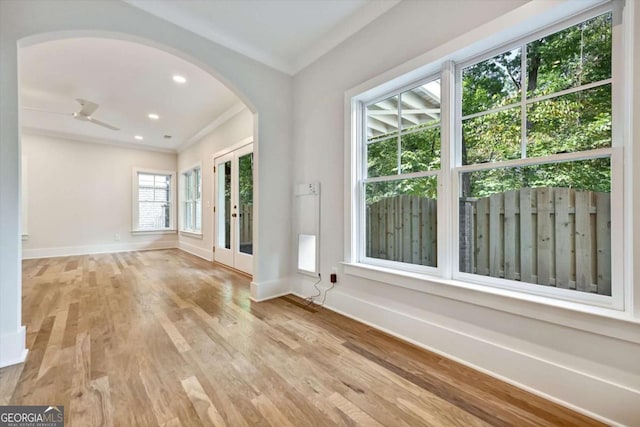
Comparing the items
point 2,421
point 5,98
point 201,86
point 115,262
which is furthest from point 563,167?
point 115,262

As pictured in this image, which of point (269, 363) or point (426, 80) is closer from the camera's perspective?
point (269, 363)

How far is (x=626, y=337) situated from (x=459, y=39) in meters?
1.91

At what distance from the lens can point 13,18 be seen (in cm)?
168

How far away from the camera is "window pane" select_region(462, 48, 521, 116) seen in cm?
169

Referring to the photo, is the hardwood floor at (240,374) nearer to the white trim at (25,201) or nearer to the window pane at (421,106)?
the window pane at (421,106)

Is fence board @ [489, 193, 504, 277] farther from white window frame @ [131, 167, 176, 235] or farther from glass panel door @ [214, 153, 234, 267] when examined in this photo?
white window frame @ [131, 167, 176, 235]

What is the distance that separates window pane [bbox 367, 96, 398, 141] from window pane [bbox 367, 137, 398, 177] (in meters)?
0.08

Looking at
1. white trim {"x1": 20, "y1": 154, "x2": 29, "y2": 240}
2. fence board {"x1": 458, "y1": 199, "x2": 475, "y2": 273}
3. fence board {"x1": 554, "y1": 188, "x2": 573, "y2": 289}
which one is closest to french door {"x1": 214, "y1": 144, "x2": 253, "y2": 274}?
fence board {"x1": 458, "y1": 199, "x2": 475, "y2": 273}

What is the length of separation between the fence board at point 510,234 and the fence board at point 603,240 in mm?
362

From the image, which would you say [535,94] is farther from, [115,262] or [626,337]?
[115,262]

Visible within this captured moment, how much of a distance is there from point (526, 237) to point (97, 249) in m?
7.94

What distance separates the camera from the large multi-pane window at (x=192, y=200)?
20.0ft

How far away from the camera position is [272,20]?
2400 millimetres

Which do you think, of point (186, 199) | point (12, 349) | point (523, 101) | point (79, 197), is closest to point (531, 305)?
point (523, 101)
